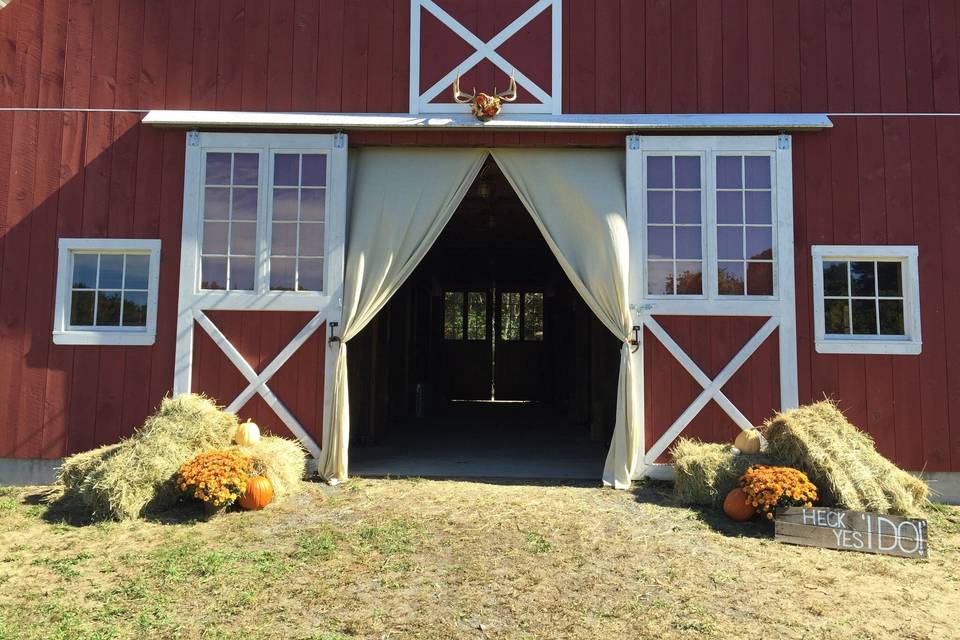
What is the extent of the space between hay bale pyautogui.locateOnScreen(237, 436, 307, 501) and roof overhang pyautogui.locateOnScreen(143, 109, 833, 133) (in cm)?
286

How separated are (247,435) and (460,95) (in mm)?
3477

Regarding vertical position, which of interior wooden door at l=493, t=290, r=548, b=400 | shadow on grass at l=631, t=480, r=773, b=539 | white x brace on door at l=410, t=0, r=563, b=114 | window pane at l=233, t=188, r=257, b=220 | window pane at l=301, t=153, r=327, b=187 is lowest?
shadow on grass at l=631, t=480, r=773, b=539

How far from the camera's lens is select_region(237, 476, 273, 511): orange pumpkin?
15.2 feet

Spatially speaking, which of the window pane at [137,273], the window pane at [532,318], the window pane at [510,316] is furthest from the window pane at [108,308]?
the window pane at [532,318]

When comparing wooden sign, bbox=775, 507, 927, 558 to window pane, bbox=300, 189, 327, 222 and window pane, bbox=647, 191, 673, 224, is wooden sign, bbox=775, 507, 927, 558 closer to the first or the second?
window pane, bbox=647, 191, 673, 224

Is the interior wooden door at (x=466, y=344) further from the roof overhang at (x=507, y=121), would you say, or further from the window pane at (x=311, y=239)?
the roof overhang at (x=507, y=121)

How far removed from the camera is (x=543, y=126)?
18.4ft

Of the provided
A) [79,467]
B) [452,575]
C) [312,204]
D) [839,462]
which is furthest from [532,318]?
[452,575]

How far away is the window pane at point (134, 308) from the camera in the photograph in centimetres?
568

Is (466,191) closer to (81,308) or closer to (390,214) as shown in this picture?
(390,214)

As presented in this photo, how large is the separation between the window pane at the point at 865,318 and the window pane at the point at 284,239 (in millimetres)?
5077

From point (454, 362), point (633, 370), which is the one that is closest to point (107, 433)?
point (633, 370)

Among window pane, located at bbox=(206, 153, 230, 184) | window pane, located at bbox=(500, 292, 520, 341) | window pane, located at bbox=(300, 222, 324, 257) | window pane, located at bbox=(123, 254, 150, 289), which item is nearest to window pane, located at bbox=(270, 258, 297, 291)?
window pane, located at bbox=(300, 222, 324, 257)

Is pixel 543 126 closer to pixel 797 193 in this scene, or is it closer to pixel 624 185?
pixel 624 185
